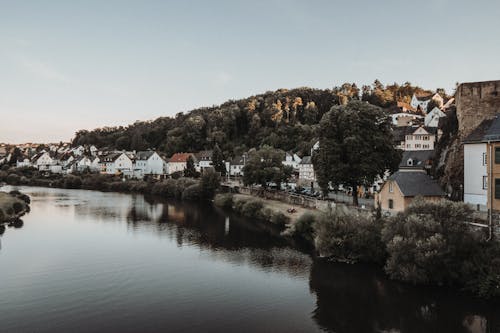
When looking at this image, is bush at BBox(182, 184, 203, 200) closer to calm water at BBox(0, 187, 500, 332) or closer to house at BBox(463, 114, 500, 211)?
calm water at BBox(0, 187, 500, 332)

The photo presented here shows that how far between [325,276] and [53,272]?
15962 mm

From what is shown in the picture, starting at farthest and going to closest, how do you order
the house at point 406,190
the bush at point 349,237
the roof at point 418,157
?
the roof at point 418,157 → the house at point 406,190 → the bush at point 349,237

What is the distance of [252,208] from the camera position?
4625cm

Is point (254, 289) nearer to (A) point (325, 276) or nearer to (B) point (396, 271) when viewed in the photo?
(A) point (325, 276)

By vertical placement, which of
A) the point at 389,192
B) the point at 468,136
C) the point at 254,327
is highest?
the point at 468,136

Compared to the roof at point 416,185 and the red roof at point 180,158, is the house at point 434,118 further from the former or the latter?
the red roof at point 180,158

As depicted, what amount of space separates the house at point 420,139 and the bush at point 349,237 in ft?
133

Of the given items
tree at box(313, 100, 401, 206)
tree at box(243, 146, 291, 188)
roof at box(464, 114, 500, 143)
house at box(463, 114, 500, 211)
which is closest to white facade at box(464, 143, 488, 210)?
house at box(463, 114, 500, 211)

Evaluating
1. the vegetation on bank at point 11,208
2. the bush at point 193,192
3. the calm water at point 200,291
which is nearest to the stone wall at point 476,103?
the calm water at point 200,291

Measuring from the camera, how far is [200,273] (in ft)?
78.2

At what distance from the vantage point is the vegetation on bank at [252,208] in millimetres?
39875

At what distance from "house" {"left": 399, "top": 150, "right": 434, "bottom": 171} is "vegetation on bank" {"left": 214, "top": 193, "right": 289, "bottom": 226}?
50.6 ft

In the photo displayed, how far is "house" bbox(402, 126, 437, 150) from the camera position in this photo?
2416 inches

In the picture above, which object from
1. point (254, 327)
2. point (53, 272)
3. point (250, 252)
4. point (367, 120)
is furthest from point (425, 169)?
point (53, 272)
